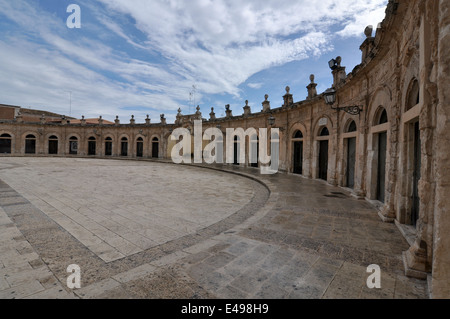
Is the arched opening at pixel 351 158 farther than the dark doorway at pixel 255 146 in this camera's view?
No

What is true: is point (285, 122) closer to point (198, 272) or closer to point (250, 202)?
point (250, 202)

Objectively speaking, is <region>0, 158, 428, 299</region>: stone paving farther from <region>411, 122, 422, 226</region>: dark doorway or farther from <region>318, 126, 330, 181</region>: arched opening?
<region>318, 126, 330, 181</region>: arched opening

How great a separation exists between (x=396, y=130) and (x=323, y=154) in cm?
660

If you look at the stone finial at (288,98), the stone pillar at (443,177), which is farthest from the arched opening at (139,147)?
the stone pillar at (443,177)

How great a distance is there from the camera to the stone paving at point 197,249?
2381 millimetres

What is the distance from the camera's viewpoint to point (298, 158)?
13.8 meters

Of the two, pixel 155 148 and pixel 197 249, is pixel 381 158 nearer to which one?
pixel 197 249

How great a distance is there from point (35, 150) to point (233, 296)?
39.3m

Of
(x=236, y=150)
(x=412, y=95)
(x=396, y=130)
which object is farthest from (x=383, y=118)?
(x=236, y=150)

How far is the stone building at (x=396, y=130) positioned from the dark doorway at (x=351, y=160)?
36mm

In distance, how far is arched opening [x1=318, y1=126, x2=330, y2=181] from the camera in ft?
36.1

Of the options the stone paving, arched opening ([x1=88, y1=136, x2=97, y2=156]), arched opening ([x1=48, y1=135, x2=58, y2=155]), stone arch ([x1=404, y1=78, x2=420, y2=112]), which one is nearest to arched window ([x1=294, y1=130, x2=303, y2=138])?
the stone paving

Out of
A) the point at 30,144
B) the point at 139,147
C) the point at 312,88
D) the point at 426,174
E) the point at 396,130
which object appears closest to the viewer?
the point at 426,174

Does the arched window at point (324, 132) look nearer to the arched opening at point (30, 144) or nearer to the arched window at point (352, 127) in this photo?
the arched window at point (352, 127)
